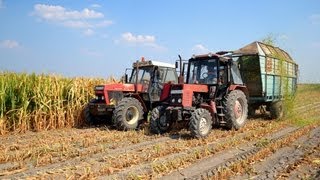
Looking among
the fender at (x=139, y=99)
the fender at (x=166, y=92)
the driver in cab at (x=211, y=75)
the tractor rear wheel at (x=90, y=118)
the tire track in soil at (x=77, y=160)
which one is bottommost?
the tire track in soil at (x=77, y=160)

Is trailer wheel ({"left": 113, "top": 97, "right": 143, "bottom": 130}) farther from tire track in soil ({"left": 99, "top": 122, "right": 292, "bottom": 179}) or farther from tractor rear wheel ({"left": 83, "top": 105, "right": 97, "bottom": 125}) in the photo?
tire track in soil ({"left": 99, "top": 122, "right": 292, "bottom": 179})

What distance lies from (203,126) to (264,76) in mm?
4445

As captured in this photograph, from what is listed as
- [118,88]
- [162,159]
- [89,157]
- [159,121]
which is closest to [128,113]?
[118,88]

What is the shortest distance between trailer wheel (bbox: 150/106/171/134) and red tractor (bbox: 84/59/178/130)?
3.45 feet

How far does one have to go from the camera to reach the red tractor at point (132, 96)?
10.1 metres

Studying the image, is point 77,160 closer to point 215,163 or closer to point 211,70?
point 215,163

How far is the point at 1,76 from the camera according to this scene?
420 inches

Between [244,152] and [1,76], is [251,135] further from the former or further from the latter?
[1,76]

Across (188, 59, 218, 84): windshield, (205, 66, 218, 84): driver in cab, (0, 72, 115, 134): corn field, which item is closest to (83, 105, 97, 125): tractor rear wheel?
(0, 72, 115, 134): corn field

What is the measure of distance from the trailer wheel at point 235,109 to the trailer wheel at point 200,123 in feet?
3.27

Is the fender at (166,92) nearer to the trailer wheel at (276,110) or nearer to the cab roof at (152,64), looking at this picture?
the cab roof at (152,64)

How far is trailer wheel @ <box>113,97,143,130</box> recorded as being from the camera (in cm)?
991

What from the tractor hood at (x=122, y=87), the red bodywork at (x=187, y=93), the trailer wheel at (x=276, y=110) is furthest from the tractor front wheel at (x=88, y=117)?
the trailer wheel at (x=276, y=110)

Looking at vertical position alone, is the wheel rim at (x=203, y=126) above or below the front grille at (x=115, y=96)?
below
